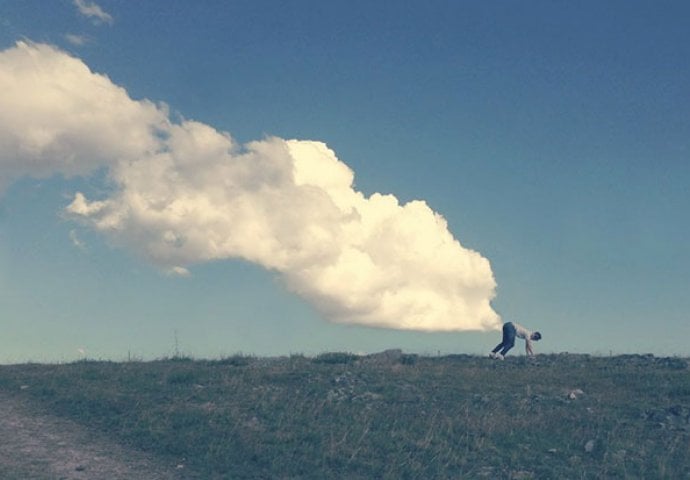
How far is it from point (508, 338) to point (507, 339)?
0.17ft

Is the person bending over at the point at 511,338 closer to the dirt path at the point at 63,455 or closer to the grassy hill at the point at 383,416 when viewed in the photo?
the grassy hill at the point at 383,416

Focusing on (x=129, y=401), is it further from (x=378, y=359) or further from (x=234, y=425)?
(x=378, y=359)

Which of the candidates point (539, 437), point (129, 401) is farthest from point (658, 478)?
point (129, 401)

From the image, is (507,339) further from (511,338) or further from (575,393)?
(575,393)

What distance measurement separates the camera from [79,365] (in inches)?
995

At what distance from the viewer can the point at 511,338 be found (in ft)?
90.5

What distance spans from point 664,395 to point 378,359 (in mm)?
9578

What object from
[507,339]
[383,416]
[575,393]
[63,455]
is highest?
[507,339]

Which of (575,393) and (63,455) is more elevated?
(575,393)

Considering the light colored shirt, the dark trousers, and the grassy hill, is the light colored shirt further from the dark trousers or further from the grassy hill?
the grassy hill

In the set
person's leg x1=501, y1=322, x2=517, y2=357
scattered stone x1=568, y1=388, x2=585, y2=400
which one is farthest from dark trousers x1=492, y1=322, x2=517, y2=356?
scattered stone x1=568, y1=388, x2=585, y2=400

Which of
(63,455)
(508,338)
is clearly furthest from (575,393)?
(63,455)

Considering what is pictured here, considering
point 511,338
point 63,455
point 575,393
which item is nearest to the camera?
point 63,455

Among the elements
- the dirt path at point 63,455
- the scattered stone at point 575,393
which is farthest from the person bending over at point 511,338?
the dirt path at point 63,455
